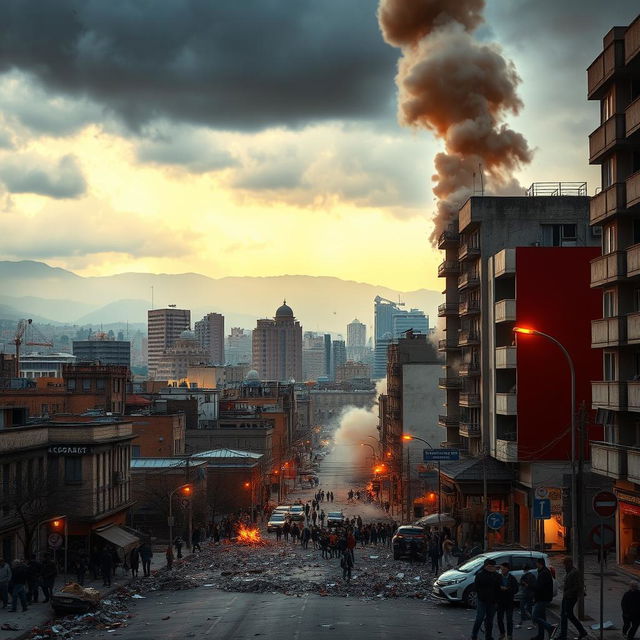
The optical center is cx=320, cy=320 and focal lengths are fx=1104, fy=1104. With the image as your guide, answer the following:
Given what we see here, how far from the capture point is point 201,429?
130625 millimetres

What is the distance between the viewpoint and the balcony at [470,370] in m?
73.2

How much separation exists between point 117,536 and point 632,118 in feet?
110

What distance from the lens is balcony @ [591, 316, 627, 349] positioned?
142 feet

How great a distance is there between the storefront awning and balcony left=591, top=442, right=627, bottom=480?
24.4 meters

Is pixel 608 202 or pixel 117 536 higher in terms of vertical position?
pixel 608 202

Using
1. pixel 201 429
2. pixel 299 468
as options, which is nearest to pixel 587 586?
pixel 201 429

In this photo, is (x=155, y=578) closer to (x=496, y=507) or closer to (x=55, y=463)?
(x=55, y=463)

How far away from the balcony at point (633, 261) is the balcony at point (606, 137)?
4.37 m

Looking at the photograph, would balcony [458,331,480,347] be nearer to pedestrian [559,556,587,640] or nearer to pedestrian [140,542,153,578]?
pedestrian [140,542,153,578]

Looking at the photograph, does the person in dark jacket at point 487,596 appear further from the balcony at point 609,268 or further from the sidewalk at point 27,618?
the balcony at point 609,268

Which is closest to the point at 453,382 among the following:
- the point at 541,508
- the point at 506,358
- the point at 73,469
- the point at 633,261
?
the point at 506,358

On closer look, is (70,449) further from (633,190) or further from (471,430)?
(633,190)

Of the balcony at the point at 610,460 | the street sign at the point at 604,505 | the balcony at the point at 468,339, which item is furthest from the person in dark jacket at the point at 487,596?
the balcony at the point at 468,339

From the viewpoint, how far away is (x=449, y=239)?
81.9 m
